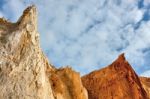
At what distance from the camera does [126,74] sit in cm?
3678

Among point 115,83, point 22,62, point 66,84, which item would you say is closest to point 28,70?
point 22,62

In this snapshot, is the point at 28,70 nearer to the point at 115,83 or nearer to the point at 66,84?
the point at 66,84

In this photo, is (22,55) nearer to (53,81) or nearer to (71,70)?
(53,81)

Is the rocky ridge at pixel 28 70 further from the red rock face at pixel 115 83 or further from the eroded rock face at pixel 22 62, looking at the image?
the red rock face at pixel 115 83

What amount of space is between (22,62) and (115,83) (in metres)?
15.5

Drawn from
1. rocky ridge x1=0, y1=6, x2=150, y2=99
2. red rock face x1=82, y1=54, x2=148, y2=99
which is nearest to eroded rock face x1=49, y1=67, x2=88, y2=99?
rocky ridge x1=0, y1=6, x2=150, y2=99

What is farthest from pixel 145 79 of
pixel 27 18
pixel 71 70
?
pixel 27 18

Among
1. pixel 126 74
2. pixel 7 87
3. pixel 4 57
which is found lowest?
pixel 7 87

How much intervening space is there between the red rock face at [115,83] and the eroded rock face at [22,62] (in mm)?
9011

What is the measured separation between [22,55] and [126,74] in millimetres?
16232

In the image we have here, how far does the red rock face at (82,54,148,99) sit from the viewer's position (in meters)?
35.3

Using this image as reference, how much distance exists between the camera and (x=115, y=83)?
118 ft

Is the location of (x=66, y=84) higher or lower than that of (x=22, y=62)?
higher

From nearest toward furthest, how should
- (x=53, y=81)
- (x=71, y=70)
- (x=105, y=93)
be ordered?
(x=53, y=81), (x=71, y=70), (x=105, y=93)
